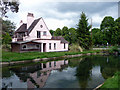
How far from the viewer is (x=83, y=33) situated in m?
34.9

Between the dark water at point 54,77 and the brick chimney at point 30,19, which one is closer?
the dark water at point 54,77

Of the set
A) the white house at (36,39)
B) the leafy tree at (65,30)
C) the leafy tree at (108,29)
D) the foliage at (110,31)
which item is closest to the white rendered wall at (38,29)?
the white house at (36,39)

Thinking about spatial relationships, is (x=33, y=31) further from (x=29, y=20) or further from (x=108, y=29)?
(x=108, y=29)

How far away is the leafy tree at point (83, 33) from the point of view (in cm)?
3390

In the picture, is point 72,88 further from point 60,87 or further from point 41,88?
point 41,88

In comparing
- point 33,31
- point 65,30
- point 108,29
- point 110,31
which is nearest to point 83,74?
point 33,31

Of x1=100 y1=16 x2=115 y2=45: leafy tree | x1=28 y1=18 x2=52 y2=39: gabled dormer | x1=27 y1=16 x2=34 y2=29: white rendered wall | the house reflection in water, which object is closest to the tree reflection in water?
the house reflection in water

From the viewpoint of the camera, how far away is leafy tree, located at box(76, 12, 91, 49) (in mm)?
33900

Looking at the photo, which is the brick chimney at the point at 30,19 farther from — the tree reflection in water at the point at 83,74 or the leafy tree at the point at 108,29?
the leafy tree at the point at 108,29

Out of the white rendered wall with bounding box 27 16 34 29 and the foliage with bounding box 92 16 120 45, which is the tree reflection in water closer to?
the white rendered wall with bounding box 27 16 34 29

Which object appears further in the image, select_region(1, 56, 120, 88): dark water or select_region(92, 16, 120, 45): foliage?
select_region(92, 16, 120, 45): foliage

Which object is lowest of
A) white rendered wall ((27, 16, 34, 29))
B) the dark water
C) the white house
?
the dark water

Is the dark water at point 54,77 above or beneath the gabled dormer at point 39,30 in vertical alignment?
beneath

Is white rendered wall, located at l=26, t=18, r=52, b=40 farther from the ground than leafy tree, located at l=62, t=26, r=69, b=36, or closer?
closer
